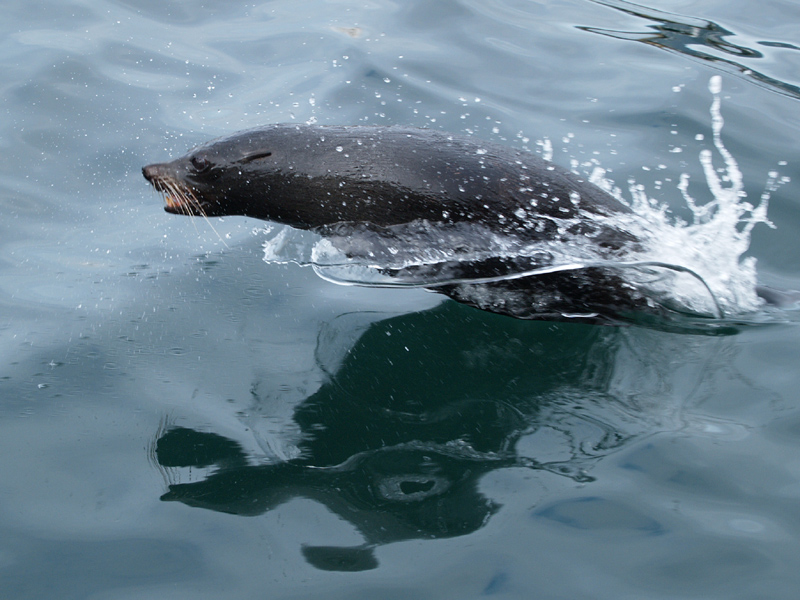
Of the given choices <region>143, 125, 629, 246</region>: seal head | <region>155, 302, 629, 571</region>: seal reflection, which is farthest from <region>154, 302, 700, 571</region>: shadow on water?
<region>143, 125, 629, 246</region>: seal head

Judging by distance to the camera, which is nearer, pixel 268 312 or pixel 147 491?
pixel 147 491

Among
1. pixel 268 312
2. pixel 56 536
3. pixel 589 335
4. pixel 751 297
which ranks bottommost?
pixel 56 536

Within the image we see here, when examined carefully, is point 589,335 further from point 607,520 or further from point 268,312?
point 268,312

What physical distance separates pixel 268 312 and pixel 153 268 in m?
1.04

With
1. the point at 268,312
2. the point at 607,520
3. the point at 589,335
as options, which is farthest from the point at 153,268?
the point at 607,520

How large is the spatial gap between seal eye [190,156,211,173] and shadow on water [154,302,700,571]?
1187 mm

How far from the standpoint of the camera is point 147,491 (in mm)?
3863

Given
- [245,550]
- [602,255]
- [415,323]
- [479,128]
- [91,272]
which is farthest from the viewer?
[479,128]

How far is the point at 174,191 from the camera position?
16.9ft

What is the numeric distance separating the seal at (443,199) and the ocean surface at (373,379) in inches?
11.9

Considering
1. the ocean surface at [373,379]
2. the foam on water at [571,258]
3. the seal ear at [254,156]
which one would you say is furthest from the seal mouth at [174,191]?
the foam on water at [571,258]

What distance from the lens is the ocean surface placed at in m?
3.43

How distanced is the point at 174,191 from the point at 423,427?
220cm

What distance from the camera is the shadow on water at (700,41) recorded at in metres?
8.13
